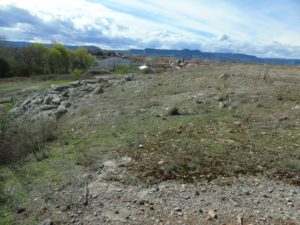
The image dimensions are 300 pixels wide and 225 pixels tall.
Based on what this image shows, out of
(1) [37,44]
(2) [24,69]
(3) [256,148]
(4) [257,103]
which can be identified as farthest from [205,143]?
(1) [37,44]

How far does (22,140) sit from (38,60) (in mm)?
51043

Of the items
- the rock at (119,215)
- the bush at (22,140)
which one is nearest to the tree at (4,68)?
the bush at (22,140)

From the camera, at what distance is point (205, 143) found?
20.4 feet

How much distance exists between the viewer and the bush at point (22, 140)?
23.0 ft

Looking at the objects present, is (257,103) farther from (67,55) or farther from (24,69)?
(67,55)

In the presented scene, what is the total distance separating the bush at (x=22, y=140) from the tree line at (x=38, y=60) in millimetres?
42680

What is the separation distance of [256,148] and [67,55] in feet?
184

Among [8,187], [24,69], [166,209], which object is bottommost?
[24,69]

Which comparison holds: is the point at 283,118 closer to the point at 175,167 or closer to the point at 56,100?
the point at 175,167

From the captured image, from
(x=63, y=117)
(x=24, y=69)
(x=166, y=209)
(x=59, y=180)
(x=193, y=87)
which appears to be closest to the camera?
(x=166, y=209)

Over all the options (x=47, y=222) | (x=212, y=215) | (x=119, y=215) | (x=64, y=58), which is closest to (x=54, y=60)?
(x=64, y=58)

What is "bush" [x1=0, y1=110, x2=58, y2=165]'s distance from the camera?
7.02 m

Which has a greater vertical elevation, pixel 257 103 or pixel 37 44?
pixel 257 103

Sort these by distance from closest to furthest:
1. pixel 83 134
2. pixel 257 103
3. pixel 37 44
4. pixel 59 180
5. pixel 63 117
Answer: pixel 59 180 → pixel 83 134 → pixel 257 103 → pixel 63 117 → pixel 37 44
